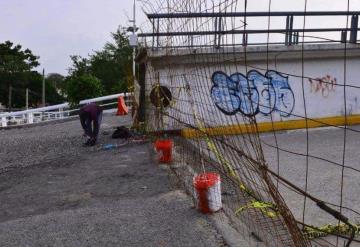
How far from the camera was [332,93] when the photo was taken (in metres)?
13.0

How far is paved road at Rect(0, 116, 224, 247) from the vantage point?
466 cm

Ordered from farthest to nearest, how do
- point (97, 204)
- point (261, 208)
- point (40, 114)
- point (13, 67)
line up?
point (13, 67)
point (40, 114)
point (97, 204)
point (261, 208)

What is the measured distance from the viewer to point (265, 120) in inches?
486

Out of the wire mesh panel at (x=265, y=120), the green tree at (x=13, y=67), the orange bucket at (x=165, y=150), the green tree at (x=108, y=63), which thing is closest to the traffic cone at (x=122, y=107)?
the wire mesh panel at (x=265, y=120)

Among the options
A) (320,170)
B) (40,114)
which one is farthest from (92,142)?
(40,114)

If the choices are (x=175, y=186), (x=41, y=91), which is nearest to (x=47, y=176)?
(x=175, y=186)

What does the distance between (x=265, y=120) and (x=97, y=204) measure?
7.31 metres

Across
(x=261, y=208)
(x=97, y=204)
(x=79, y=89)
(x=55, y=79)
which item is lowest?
(x=97, y=204)

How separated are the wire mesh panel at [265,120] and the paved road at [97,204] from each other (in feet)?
1.79

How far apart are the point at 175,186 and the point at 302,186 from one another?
169cm

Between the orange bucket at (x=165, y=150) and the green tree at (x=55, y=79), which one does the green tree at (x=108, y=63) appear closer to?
the green tree at (x=55, y=79)

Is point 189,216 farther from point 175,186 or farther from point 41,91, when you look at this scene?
point 41,91

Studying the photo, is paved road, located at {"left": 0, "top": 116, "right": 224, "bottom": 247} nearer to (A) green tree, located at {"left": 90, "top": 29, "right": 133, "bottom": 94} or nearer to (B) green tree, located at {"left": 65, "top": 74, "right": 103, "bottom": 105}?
(B) green tree, located at {"left": 65, "top": 74, "right": 103, "bottom": 105}

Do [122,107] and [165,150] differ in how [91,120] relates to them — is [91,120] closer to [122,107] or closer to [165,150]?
[165,150]
